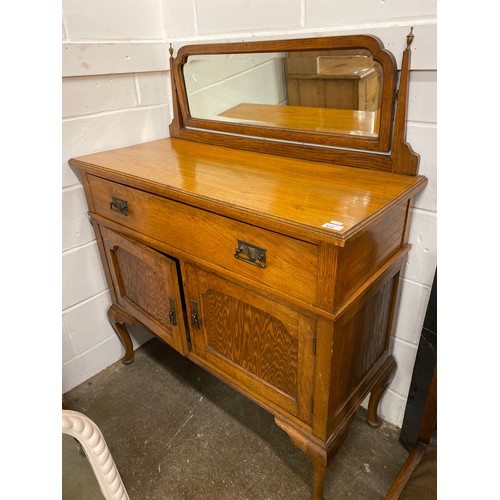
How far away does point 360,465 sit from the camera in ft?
4.20

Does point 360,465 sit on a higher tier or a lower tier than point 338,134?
lower

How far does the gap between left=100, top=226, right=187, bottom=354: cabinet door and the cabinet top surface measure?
230mm

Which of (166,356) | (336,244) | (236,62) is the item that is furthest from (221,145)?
(166,356)

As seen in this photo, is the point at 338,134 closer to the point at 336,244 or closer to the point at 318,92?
the point at 318,92

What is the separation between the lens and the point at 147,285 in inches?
51.5

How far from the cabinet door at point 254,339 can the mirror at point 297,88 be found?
1.64 ft

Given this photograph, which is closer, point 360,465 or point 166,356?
point 360,465

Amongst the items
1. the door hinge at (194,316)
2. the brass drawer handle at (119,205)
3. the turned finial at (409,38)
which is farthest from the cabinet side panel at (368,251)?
the brass drawer handle at (119,205)

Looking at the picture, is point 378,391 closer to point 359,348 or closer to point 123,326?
point 359,348

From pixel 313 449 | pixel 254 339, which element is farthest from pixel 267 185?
pixel 313 449

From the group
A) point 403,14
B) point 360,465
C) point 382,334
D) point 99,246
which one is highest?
point 403,14

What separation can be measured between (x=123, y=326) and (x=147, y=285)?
41 cm

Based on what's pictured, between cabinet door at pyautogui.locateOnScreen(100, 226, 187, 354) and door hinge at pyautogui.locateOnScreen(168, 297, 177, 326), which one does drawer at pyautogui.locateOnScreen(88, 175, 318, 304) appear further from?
door hinge at pyautogui.locateOnScreen(168, 297, 177, 326)

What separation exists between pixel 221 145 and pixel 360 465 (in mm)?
1157
